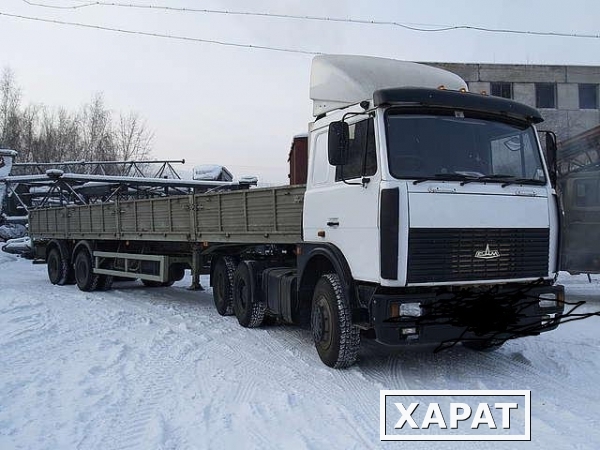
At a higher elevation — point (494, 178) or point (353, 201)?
point (494, 178)

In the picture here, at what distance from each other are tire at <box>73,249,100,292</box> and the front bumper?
9.76 m

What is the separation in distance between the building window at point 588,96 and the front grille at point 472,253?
3068 centimetres

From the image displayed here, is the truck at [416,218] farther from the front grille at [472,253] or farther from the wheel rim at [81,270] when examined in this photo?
the wheel rim at [81,270]

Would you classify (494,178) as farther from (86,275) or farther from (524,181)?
(86,275)

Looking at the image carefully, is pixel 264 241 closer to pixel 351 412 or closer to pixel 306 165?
pixel 306 165

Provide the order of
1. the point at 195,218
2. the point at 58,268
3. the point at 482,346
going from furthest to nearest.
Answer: the point at 58,268, the point at 195,218, the point at 482,346

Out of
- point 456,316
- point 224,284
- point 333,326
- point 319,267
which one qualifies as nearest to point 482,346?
point 456,316

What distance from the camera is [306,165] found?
294 inches

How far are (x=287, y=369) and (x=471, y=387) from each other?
1.91 metres

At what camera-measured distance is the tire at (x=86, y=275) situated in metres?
13.6

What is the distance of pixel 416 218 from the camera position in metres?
5.37

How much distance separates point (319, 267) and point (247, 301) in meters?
2.10

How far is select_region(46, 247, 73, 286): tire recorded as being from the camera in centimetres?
1493

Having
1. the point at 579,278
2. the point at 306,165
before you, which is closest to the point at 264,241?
the point at 306,165
